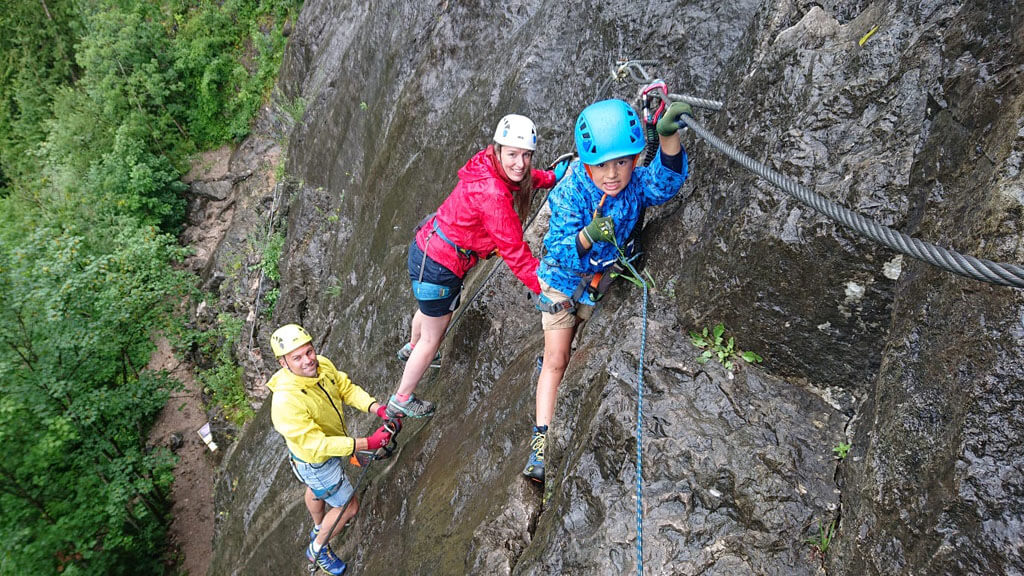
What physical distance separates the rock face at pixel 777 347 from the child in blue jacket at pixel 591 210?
0.67 ft

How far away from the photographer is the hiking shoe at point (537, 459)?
3.59 meters

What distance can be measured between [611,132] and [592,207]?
21.6 inches

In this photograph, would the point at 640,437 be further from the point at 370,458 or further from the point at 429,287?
the point at 370,458

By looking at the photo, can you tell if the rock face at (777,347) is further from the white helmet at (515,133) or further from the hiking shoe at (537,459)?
the white helmet at (515,133)

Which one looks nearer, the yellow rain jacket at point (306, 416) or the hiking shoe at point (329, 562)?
the yellow rain jacket at point (306, 416)

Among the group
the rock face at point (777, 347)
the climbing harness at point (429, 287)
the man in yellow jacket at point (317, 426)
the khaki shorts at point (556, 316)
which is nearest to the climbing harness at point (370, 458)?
the man in yellow jacket at point (317, 426)

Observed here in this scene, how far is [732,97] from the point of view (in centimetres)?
342

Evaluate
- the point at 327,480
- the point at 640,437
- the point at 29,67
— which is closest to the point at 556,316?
the point at 640,437

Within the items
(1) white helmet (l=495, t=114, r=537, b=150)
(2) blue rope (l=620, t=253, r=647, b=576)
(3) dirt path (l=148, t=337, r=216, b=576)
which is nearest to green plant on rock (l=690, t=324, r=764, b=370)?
(2) blue rope (l=620, t=253, r=647, b=576)

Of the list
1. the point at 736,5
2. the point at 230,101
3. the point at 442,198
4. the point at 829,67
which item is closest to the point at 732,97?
the point at 829,67

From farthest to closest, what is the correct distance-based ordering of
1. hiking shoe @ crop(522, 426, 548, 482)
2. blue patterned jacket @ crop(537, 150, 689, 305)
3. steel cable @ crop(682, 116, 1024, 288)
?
hiking shoe @ crop(522, 426, 548, 482) < blue patterned jacket @ crop(537, 150, 689, 305) < steel cable @ crop(682, 116, 1024, 288)

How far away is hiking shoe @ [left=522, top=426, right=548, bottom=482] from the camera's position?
3.59 meters

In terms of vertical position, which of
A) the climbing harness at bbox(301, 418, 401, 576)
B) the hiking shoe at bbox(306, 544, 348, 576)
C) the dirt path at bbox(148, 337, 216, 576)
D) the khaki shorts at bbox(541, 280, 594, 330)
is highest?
the khaki shorts at bbox(541, 280, 594, 330)

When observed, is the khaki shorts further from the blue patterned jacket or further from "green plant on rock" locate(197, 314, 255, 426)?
"green plant on rock" locate(197, 314, 255, 426)
